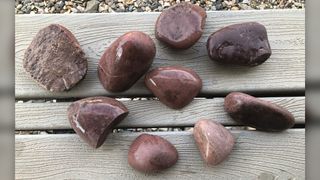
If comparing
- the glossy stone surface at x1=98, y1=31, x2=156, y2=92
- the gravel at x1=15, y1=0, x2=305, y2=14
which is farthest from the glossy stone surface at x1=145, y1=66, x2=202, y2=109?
the gravel at x1=15, y1=0, x2=305, y2=14

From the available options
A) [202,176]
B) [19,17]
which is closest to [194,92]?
[202,176]

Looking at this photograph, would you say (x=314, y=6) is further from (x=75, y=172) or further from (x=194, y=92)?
(x=75, y=172)

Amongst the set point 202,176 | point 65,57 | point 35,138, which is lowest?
point 202,176

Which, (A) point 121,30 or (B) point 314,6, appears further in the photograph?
(A) point 121,30

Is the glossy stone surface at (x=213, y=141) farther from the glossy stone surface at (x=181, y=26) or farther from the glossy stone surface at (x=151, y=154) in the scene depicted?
the glossy stone surface at (x=181, y=26)

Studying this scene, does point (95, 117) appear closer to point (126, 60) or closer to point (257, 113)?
point (126, 60)

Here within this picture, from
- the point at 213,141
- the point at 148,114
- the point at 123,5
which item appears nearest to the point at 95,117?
the point at 148,114

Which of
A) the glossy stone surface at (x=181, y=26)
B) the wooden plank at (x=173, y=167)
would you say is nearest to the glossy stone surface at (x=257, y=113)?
the wooden plank at (x=173, y=167)

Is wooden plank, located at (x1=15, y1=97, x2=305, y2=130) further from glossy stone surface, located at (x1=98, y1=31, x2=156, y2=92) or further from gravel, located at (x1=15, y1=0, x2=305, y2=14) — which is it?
gravel, located at (x1=15, y1=0, x2=305, y2=14)
